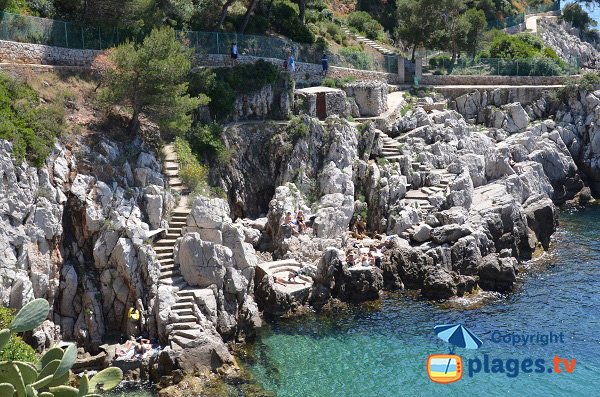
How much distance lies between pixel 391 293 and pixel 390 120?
1593 cm

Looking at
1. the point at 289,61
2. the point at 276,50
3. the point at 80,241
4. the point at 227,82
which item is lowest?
the point at 80,241

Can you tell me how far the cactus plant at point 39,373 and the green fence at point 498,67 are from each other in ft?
157

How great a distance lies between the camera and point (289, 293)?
31922mm

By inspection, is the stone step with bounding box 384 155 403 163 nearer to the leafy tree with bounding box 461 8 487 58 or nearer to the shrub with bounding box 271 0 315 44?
the shrub with bounding box 271 0 315 44

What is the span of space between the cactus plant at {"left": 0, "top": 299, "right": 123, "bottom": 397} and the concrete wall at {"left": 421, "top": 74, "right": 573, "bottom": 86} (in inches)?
1807

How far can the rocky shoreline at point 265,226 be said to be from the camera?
27.3 m

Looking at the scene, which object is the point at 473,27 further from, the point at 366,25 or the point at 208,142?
the point at 208,142

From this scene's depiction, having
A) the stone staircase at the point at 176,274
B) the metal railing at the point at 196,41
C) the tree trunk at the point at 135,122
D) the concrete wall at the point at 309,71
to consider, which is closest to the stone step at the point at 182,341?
the stone staircase at the point at 176,274

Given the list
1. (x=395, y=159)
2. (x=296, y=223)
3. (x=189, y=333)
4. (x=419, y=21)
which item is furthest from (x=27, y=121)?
(x=419, y=21)

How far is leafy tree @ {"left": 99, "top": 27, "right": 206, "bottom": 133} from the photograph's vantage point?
32469 millimetres

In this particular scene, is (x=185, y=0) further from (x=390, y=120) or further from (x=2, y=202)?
(x=2, y=202)

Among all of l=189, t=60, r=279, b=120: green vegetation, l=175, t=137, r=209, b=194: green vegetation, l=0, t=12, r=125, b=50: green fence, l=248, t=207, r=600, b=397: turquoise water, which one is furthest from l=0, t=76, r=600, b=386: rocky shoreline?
l=0, t=12, r=125, b=50: green fence

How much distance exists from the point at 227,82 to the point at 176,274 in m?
14.6

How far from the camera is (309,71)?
48969 millimetres
